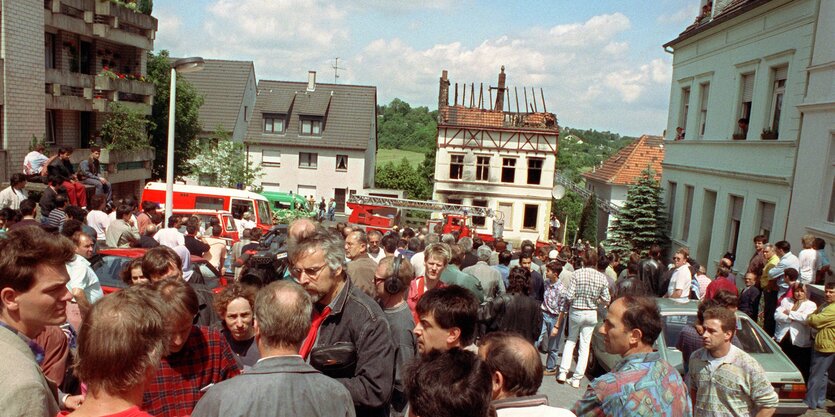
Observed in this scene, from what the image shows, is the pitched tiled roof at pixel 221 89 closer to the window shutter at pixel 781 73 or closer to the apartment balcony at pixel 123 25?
the apartment balcony at pixel 123 25

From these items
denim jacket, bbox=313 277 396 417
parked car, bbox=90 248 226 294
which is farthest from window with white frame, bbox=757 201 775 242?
denim jacket, bbox=313 277 396 417

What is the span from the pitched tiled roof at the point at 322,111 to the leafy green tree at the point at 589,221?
1649cm

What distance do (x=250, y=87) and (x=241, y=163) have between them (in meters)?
14.6

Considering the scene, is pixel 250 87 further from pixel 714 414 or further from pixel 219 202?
pixel 714 414

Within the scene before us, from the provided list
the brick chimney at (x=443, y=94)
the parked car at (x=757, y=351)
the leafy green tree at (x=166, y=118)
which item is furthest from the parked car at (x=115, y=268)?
the brick chimney at (x=443, y=94)

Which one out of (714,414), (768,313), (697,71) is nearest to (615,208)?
(697,71)

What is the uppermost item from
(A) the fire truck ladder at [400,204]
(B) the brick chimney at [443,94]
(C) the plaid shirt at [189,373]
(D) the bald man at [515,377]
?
(B) the brick chimney at [443,94]

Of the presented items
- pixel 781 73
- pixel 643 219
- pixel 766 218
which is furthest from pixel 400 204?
pixel 781 73

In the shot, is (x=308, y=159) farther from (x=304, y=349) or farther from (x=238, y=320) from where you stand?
(x=304, y=349)

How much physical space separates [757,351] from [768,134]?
11337 millimetres

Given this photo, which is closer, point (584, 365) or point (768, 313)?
point (584, 365)

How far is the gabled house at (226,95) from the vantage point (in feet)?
157

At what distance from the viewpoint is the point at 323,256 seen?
4277mm

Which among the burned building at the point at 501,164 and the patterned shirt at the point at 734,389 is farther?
the burned building at the point at 501,164
